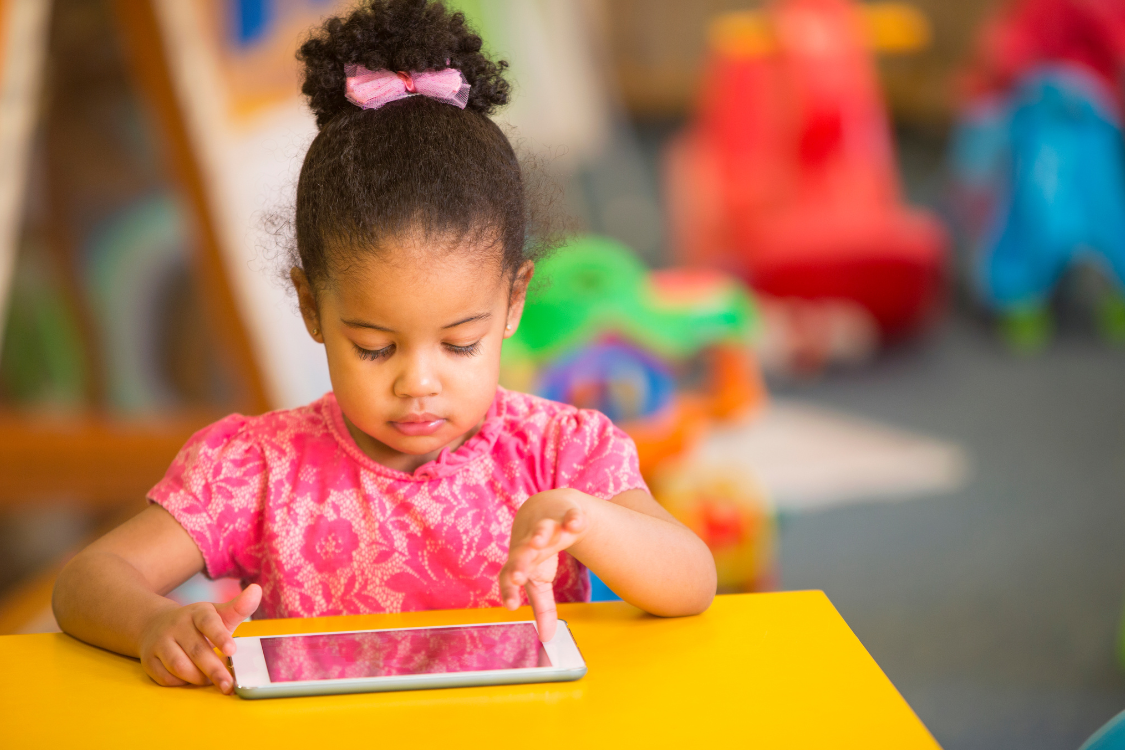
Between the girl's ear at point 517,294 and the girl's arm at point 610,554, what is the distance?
157 millimetres

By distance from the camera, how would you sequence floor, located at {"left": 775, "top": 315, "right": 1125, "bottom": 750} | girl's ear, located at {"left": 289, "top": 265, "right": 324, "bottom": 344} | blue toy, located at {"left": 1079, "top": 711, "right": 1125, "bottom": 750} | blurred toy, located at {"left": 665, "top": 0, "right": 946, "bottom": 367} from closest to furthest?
blue toy, located at {"left": 1079, "top": 711, "right": 1125, "bottom": 750} < girl's ear, located at {"left": 289, "top": 265, "right": 324, "bottom": 344} < floor, located at {"left": 775, "top": 315, "right": 1125, "bottom": 750} < blurred toy, located at {"left": 665, "top": 0, "right": 946, "bottom": 367}

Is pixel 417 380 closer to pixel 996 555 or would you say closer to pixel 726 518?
pixel 726 518

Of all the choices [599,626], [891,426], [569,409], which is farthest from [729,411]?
[599,626]

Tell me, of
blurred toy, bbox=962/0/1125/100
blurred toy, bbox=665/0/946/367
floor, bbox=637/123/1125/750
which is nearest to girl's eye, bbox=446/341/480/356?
floor, bbox=637/123/1125/750

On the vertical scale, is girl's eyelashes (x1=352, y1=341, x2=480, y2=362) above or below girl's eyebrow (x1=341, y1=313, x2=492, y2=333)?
below

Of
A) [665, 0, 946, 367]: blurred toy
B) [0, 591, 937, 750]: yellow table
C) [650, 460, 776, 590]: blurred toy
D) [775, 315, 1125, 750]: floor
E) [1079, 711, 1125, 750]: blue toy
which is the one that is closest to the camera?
[0, 591, 937, 750]: yellow table

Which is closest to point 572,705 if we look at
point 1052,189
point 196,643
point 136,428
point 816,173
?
point 196,643

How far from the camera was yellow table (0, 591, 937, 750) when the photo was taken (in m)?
0.54

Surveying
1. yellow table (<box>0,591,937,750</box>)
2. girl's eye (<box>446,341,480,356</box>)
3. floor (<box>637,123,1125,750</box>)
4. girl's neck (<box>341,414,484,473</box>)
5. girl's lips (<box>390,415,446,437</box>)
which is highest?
girl's eye (<box>446,341,480,356</box>)

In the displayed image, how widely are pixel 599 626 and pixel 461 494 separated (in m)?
0.18

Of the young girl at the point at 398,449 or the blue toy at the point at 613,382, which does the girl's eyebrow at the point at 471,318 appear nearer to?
the young girl at the point at 398,449

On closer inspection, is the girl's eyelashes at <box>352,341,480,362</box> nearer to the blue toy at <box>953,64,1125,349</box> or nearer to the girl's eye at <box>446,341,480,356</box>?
the girl's eye at <box>446,341,480,356</box>

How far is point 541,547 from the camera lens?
590 millimetres

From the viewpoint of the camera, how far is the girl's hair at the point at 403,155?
2.31 ft
